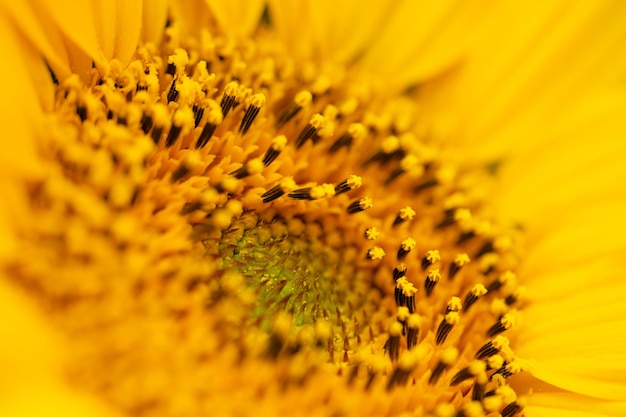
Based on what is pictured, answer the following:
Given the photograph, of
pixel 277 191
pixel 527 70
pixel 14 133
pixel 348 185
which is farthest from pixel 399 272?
pixel 14 133

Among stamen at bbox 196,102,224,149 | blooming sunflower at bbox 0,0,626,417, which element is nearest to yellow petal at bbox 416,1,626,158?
blooming sunflower at bbox 0,0,626,417

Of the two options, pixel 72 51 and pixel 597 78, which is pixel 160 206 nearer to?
pixel 72 51

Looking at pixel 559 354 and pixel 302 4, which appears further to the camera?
pixel 302 4

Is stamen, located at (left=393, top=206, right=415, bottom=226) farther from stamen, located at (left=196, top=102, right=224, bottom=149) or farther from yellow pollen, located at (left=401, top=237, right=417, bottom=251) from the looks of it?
stamen, located at (left=196, top=102, right=224, bottom=149)

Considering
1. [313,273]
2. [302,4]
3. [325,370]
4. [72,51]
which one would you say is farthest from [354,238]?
[72,51]

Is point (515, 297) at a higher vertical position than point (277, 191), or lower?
lower

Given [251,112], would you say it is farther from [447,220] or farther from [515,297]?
[515,297]
